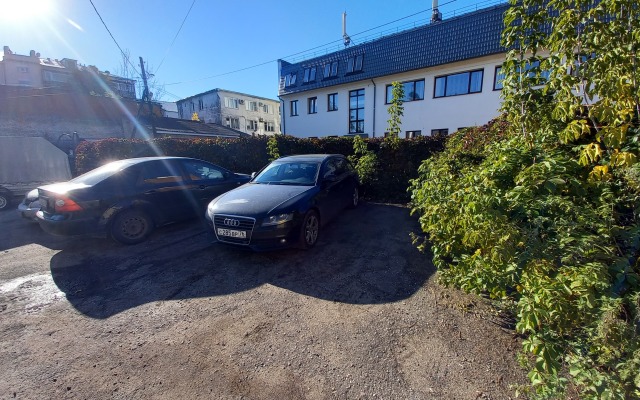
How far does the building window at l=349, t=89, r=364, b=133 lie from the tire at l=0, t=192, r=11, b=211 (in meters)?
18.2

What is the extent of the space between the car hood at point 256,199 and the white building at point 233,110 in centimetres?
3527

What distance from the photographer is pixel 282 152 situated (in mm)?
9688

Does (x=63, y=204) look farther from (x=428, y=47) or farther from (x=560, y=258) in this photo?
(x=428, y=47)

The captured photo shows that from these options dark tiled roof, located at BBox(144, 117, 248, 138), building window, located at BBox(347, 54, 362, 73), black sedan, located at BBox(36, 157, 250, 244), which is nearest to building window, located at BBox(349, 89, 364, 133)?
building window, located at BBox(347, 54, 362, 73)

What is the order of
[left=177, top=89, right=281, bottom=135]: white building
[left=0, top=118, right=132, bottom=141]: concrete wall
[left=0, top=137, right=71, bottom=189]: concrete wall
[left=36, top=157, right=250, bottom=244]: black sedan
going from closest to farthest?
[left=36, top=157, right=250, bottom=244]: black sedan → [left=0, top=137, right=71, bottom=189]: concrete wall → [left=0, top=118, right=132, bottom=141]: concrete wall → [left=177, top=89, right=281, bottom=135]: white building

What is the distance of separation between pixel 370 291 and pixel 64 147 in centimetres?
1474

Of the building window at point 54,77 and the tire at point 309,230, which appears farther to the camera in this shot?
the building window at point 54,77

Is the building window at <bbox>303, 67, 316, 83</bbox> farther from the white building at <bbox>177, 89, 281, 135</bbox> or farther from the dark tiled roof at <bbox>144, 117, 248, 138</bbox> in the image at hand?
the white building at <bbox>177, 89, 281, 135</bbox>

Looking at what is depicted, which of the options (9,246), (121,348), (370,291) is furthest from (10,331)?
(370,291)

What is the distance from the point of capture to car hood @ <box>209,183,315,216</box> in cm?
403

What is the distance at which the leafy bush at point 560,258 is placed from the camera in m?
1.52

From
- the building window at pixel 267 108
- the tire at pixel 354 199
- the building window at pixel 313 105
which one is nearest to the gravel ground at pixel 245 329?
the tire at pixel 354 199

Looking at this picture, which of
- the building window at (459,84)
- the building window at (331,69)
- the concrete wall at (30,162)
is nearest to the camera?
the concrete wall at (30,162)

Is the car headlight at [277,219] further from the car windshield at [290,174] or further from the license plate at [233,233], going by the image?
the car windshield at [290,174]
